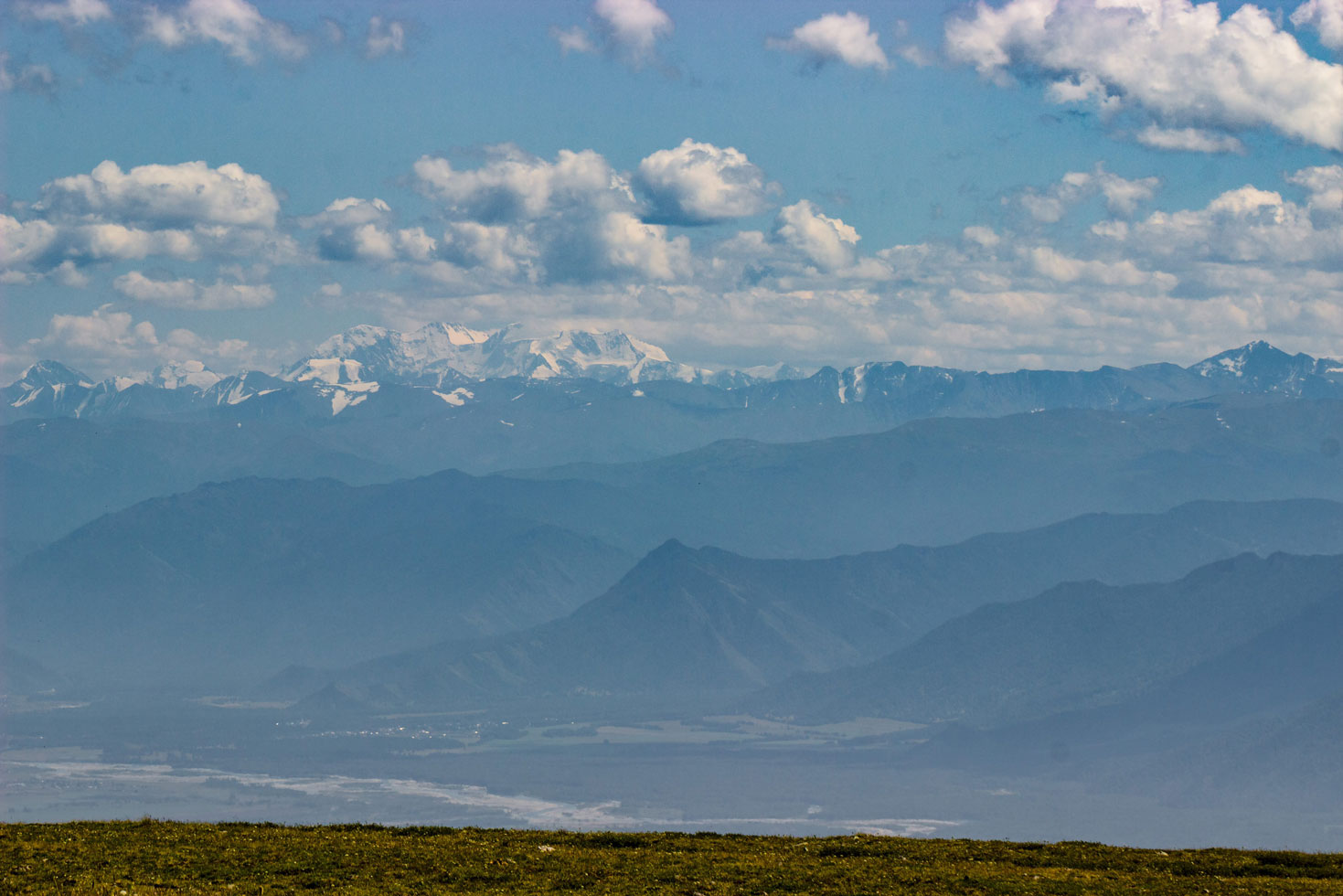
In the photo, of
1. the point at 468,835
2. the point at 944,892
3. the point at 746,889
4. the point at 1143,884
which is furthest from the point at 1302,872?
the point at 468,835

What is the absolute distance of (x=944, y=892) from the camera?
214 feet

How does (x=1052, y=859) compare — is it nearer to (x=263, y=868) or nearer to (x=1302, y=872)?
(x=1302, y=872)

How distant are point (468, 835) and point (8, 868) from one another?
23.2 m

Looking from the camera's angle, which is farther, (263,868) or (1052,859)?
(1052,859)

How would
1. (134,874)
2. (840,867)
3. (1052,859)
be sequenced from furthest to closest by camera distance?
(1052,859) → (840,867) → (134,874)

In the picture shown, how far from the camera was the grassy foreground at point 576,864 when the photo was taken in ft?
210

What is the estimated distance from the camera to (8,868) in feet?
211

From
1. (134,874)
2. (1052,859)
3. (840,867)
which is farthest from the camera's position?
(1052,859)

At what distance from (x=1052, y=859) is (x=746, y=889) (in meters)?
20.2

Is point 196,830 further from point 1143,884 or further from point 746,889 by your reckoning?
point 1143,884

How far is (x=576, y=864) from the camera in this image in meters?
69.4

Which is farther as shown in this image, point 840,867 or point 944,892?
point 840,867

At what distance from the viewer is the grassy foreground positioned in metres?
64.1

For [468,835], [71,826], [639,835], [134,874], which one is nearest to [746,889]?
[639,835]
